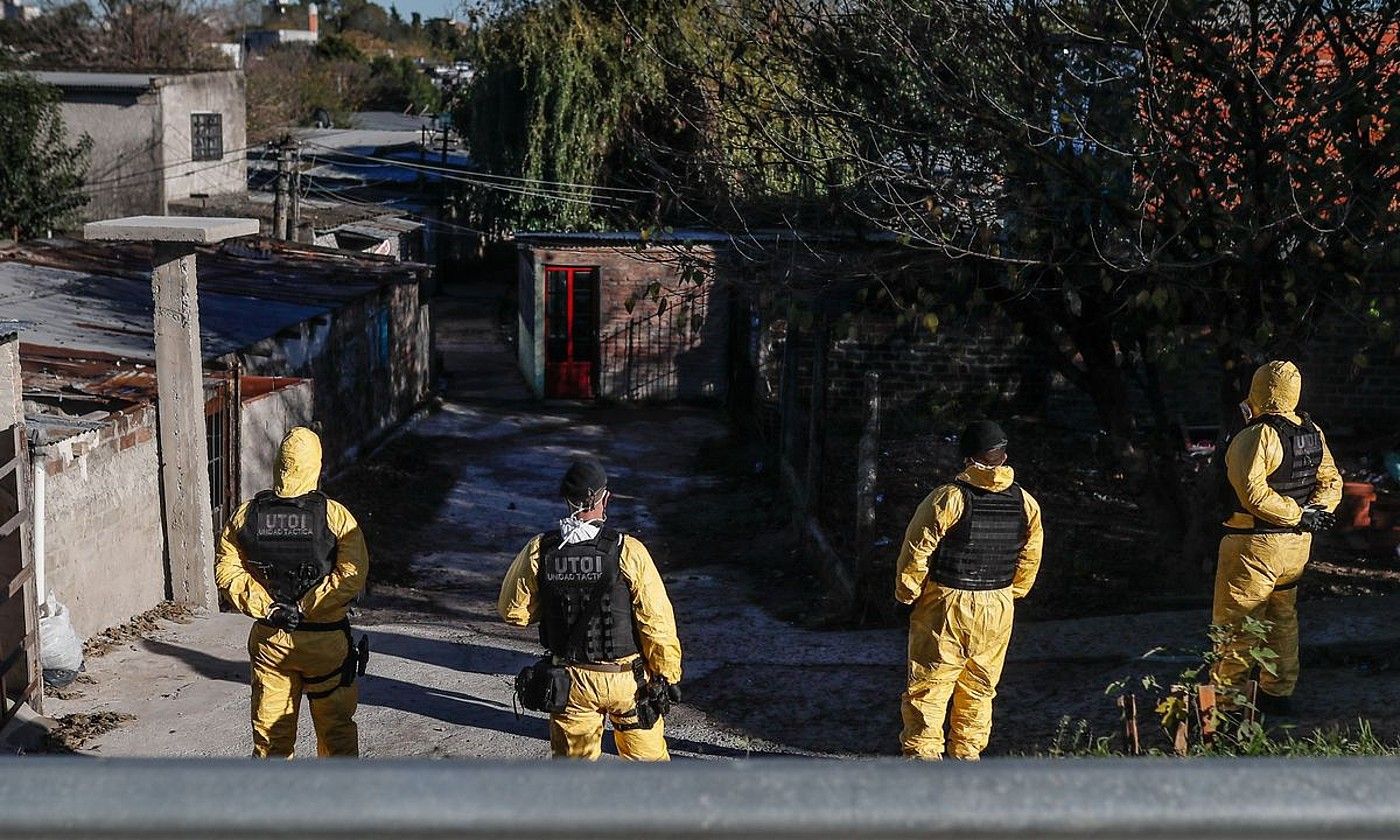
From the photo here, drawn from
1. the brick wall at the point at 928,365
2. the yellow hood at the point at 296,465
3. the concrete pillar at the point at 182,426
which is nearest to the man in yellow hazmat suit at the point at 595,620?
the yellow hood at the point at 296,465

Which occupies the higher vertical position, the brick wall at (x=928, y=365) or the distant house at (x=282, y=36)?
the distant house at (x=282, y=36)

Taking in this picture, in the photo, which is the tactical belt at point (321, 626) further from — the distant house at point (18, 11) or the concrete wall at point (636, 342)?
the distant house at point (18, 11)

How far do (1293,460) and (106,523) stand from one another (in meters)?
6.81

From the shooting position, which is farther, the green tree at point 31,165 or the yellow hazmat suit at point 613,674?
the green tree at point 31,165

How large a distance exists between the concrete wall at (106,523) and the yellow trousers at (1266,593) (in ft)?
20.7

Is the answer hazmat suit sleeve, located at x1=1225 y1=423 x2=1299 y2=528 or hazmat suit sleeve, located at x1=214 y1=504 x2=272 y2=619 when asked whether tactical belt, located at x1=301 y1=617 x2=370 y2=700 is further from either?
hazmat suit sleeve, located at x1=1225 y1=423 x2=1299 y2=528

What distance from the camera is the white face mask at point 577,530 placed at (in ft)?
17.3

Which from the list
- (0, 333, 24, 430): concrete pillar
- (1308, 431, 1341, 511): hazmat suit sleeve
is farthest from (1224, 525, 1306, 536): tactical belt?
(0, 333, 24, 430): concrete pillar

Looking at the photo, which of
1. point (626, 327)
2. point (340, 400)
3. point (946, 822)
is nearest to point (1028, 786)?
point (946, 822)

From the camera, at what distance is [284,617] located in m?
5.73

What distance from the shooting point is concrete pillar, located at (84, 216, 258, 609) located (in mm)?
8922

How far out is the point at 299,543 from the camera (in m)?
5.79

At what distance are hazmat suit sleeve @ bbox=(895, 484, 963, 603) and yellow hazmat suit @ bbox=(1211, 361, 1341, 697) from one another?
1628mm

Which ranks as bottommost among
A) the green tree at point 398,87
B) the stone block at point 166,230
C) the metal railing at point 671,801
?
the metal railing at point 671,801
